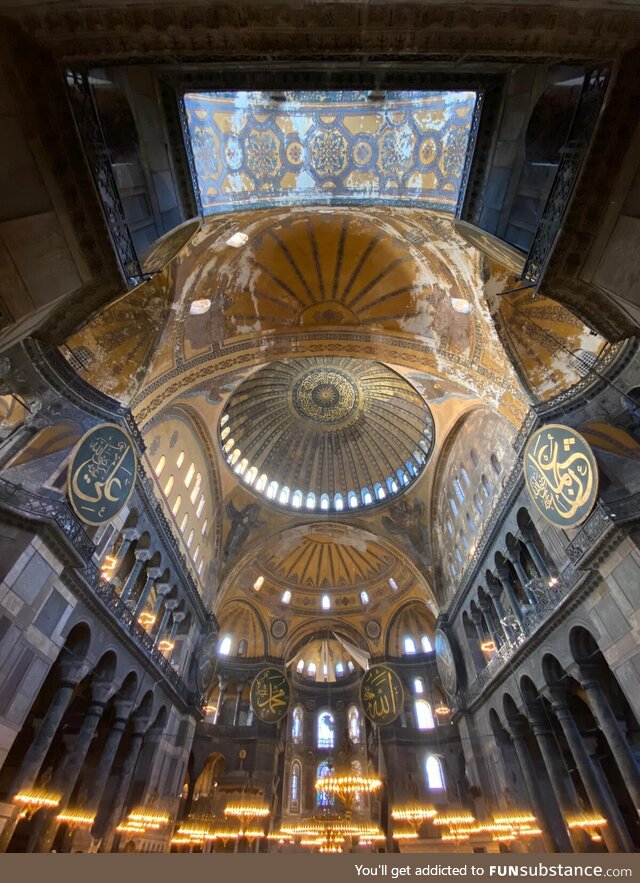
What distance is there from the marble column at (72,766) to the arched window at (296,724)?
14618 millimetres

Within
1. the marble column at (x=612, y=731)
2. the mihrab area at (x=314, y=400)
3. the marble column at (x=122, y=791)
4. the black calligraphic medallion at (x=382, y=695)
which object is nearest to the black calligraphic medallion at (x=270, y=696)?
the mihrab area at (x=314, y=400)

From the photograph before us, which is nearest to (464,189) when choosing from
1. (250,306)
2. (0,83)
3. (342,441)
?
(0,83)

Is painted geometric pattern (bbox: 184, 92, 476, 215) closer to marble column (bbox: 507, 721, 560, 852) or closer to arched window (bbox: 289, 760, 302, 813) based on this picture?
marble column (bbox: 507, 721, 560, 852)

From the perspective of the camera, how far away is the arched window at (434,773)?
17.5 m

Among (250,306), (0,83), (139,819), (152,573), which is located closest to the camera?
(0,83)

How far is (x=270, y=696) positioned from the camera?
16.5 m

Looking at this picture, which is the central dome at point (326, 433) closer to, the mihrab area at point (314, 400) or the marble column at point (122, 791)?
the mihrab area at point (314, 400)

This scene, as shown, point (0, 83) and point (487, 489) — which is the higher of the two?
point (0, 83)

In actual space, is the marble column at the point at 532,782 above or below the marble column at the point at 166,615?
below

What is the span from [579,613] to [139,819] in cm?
1238

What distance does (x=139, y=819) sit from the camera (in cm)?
1098

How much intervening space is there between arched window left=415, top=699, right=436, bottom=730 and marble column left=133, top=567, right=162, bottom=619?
48.2ft

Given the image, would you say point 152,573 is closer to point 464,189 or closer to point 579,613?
point 579,613

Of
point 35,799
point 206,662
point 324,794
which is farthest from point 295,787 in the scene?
point 35,799
